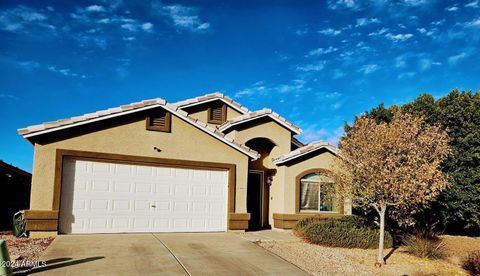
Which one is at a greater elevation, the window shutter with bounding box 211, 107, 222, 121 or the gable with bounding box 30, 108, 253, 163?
the window shutter with bounding box 211, 107, 222, 121

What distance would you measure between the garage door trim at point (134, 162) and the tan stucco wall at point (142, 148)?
13cm

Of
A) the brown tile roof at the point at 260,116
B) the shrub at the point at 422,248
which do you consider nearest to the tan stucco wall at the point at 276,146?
the brown tile roof at the point at 260,116

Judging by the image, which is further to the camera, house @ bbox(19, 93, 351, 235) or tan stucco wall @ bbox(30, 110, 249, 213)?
house @ bbox(19, 93, 351, 235)

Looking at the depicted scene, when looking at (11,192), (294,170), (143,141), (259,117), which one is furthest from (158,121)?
(11,192)

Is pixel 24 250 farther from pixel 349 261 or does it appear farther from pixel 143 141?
pixel 349 261

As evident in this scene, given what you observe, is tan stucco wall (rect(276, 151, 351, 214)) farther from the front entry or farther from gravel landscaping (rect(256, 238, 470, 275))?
gravel landscaping (rect(256, 238, 470, 275))

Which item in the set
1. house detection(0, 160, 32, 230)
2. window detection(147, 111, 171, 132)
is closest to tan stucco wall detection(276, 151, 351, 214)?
window detection(147, 111, 171, 132)

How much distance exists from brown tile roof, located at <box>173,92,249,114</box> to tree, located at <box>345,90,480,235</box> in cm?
857

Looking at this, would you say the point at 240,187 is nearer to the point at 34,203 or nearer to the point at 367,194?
the point at 367,194

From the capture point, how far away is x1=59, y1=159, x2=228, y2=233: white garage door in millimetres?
13000

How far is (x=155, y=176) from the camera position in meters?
14.2

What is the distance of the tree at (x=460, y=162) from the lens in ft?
61.3

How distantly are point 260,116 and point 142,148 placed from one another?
601 cm

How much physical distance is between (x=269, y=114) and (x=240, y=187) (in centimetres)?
417
